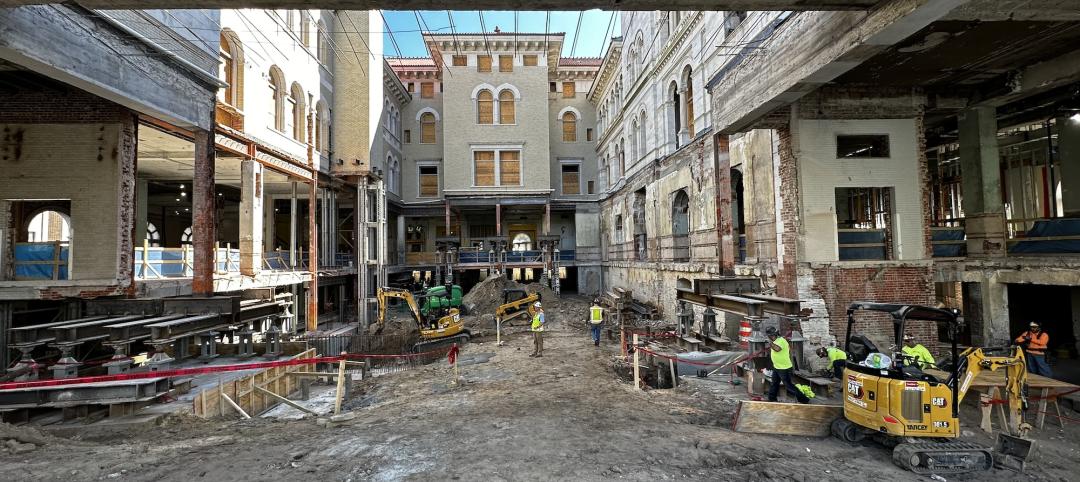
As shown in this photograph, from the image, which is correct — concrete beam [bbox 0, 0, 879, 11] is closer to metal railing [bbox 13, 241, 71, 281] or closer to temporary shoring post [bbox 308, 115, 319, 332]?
metal railing [bbox 13, 241, 71, 281]

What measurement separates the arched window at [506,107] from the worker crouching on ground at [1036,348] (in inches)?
1123

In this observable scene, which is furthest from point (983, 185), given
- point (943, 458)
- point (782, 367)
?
point (943, 458)

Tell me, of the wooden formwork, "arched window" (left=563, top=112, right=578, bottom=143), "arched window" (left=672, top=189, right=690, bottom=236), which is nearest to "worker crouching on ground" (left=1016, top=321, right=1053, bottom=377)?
"arched window" (left=672, top=189, right=690, bottom=236)

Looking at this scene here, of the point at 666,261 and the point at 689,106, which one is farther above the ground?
the point at 689,106

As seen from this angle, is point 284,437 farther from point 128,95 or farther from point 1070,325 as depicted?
point 1070,325

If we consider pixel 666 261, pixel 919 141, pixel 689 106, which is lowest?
pixel 666 261

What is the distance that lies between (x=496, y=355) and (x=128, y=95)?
39.0 ft

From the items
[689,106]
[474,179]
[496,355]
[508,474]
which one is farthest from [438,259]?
[508,474]

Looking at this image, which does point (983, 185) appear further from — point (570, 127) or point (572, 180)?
point (570, 127)

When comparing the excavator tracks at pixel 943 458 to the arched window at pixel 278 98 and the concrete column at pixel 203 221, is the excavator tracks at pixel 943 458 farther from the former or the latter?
the arched window at pixel 278 98

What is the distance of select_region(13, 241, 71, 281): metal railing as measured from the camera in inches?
438

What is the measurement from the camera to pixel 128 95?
33.4ft

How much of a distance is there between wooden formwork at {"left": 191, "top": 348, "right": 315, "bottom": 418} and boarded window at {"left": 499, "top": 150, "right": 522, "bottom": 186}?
72.4 ft

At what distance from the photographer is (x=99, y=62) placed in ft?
30.8
